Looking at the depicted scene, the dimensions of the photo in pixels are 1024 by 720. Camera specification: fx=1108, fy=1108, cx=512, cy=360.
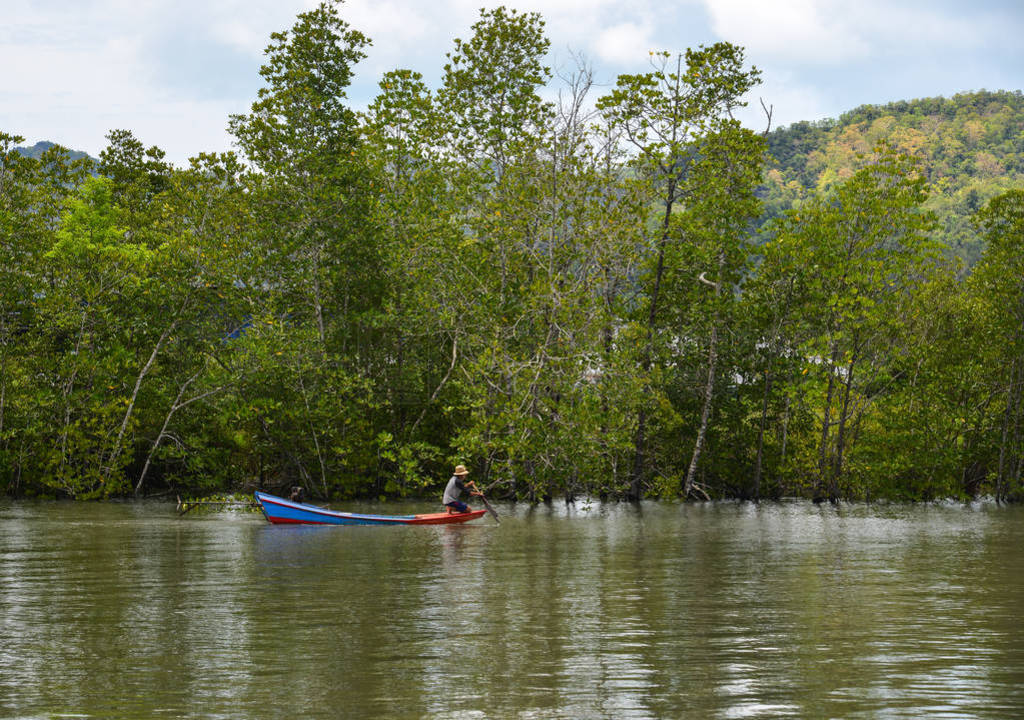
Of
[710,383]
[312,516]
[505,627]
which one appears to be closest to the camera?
[505,627]

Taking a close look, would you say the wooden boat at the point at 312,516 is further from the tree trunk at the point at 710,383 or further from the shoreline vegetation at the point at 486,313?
the tree trunk at the point at 710,383

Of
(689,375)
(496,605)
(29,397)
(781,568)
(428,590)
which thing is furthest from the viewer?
(689,375)

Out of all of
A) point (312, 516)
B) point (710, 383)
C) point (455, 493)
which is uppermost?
point (710, 383)

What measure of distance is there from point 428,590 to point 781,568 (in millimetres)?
7502

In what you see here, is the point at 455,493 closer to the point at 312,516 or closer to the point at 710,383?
the point at 312,516

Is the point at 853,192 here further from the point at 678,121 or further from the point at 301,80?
the point at 301,80

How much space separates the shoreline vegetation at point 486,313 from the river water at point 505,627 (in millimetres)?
14521

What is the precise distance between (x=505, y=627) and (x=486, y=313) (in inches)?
1114

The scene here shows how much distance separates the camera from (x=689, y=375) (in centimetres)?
4869

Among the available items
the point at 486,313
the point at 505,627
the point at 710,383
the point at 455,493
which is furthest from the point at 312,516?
the point at 710,383

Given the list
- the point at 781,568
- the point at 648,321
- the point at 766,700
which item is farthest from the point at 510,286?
the point at 766,700

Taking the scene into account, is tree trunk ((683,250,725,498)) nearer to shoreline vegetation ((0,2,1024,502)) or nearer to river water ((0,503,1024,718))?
shoreline vegetation ((0,2,1024,502))

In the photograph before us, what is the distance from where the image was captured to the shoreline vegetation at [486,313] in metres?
41.4

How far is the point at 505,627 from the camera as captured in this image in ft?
45.9
